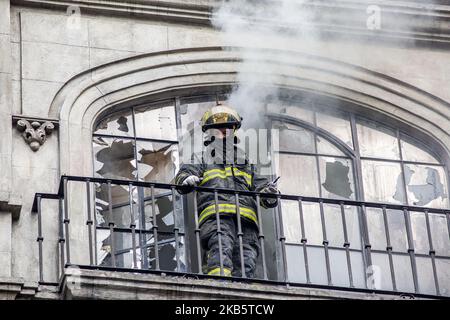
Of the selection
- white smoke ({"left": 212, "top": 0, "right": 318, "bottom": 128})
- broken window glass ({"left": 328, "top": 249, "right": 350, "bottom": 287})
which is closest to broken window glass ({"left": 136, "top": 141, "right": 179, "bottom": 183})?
white smoke ({"left": 212, "top": 0, "right": 318, "bottom": 128})

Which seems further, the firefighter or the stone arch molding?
the stone arch molding

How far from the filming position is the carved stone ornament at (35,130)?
1786 cm

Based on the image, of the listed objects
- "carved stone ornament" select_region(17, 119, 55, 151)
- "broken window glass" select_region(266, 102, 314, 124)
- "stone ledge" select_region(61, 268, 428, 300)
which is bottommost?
"stone ledge" select_region(61, 268, 428, 300)

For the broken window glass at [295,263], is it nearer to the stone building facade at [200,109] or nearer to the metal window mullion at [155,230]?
the stone building facade at [200,109]

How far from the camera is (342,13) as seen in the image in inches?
765

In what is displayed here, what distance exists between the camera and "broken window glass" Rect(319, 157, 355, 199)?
61.6ft

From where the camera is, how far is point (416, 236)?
736 inches

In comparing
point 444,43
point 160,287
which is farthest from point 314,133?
point 160,287

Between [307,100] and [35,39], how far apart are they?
8.23 feet

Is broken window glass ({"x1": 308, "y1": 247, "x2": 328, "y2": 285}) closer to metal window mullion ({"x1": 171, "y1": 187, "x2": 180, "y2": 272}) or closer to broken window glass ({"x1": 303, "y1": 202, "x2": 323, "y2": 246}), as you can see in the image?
broken window glass ({"x1": 303, "y1": 202, "x2": 323, "y2": 246})

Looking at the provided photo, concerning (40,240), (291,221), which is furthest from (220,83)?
(40,240)

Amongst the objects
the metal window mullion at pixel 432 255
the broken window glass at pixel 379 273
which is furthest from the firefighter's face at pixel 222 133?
the metal window mullion at pixel 432 255

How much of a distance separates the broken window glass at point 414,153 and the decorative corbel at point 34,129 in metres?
3.30

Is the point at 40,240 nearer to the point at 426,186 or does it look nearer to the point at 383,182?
the point at 383,182
